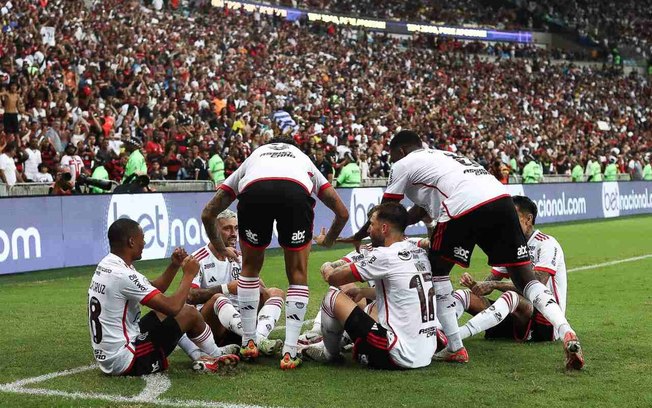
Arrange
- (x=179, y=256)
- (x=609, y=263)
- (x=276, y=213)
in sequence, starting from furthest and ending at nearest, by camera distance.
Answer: (x=609, y=263) → (x=276, y=213) → (x=179, y=256)

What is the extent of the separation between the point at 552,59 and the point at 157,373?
56.0 m

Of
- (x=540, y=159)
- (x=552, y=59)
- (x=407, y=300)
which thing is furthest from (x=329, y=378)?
(x=552, y=59)

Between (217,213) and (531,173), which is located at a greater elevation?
(217,213)

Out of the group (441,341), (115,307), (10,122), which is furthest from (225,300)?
(10,122)

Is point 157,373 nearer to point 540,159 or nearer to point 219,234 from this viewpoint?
point 219,234

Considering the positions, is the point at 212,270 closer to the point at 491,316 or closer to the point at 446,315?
the point at 446,315

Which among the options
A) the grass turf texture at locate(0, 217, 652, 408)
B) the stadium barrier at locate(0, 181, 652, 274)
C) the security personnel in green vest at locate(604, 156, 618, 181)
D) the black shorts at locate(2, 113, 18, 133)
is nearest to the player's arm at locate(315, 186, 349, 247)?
the grass turf texture at locate(0, 217, 652, 408)

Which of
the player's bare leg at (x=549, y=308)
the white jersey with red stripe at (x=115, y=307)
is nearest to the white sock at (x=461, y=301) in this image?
the player's bare leg at (x=549, y=308)

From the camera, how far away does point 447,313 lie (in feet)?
25.5

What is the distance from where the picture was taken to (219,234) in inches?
316

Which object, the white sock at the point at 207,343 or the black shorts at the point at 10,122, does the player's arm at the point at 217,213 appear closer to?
the white sock at the point at 207,343

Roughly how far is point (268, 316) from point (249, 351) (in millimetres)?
543

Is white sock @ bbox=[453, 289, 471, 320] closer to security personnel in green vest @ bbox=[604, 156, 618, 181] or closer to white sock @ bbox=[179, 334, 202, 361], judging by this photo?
white sock @ bbox=[179, 334, 202, 361]

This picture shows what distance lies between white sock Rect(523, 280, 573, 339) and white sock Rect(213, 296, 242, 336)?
8.01 feet
